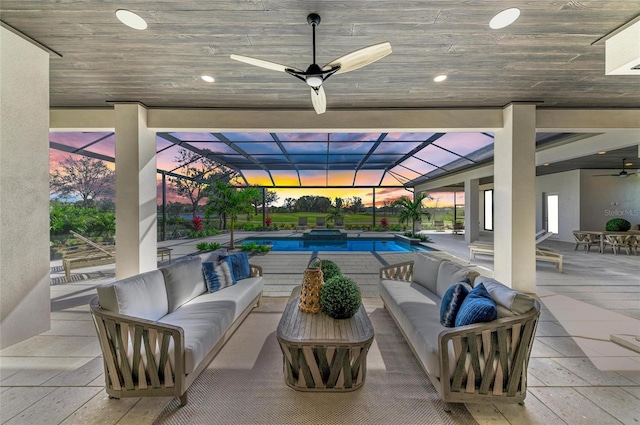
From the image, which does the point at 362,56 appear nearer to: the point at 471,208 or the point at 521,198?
the point at 521,198

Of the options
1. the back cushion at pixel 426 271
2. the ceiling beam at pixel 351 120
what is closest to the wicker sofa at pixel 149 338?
the back cushion at pixel 426 271

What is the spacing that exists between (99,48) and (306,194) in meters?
13.6

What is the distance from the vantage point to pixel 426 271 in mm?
3475

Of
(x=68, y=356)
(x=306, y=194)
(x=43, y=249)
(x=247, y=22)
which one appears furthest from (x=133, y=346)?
(x=306, y=194)

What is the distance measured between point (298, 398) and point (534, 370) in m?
2.16

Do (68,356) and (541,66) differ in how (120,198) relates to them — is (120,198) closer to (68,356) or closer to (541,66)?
(68,356)

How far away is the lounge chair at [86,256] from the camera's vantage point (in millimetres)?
5312

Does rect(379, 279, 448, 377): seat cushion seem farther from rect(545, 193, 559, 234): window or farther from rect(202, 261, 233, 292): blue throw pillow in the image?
rect(545, 193, 559, 234): window

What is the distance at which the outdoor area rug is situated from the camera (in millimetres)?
1818

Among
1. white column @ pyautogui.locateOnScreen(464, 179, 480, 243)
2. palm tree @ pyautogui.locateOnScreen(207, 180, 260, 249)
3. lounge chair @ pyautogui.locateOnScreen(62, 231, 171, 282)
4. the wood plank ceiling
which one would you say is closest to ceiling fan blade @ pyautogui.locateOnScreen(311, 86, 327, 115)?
the wood plank ceiling

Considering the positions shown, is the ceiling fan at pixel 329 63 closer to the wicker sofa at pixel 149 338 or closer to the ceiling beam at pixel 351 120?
the ceiling beam at pixel 351 120

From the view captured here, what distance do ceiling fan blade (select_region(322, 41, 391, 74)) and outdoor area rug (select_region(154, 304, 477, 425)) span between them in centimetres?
289

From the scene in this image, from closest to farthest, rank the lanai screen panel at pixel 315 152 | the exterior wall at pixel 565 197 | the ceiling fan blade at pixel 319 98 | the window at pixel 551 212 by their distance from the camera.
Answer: the ceiling fan blade at pixel 319 98
the lanai screen panel at pixel 315 152
the exterior wall at pixel 565 197
the window at pixel 551 212

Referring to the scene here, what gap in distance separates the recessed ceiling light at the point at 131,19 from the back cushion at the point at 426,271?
4278mm
